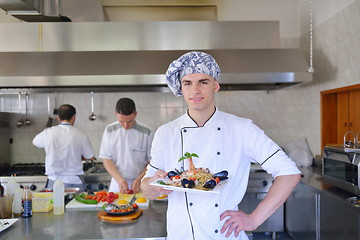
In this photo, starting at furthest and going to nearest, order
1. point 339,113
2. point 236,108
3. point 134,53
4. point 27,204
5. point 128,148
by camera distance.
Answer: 1. point 236,108
2. point 339,113
3. point 134,53
4. point 128,148
5. point 27,204

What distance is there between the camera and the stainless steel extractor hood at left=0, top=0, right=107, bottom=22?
120 inches

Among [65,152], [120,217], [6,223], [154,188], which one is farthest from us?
[65,152]

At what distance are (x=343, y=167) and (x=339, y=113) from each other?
126 cm

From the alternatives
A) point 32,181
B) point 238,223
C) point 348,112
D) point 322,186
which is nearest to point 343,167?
point 322,186

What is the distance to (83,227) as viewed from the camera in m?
1.97

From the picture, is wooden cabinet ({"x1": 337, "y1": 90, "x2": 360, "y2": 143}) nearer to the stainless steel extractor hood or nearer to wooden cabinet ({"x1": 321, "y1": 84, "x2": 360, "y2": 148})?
wooden cabinet ({"x1": 321, "y1": 84, "x2": 360, "y2": 148})

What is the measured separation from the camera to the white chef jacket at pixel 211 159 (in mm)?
1515

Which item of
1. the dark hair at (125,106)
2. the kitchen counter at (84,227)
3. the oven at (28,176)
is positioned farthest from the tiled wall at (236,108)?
the kitchen counter at (84,227)

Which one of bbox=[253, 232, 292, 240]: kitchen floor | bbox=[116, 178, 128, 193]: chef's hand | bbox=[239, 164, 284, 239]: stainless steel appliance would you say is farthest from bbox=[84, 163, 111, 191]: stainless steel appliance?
bbox=[253, 232, 292, 240]: kitchen floor

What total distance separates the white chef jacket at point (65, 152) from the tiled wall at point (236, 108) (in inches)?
32.4

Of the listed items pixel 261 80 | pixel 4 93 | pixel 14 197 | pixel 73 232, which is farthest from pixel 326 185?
pixel 4 93

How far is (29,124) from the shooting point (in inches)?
174

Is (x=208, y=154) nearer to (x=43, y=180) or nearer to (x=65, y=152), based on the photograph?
(x=65, y=152)

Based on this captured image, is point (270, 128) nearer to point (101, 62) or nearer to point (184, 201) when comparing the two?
point (101, 62)
